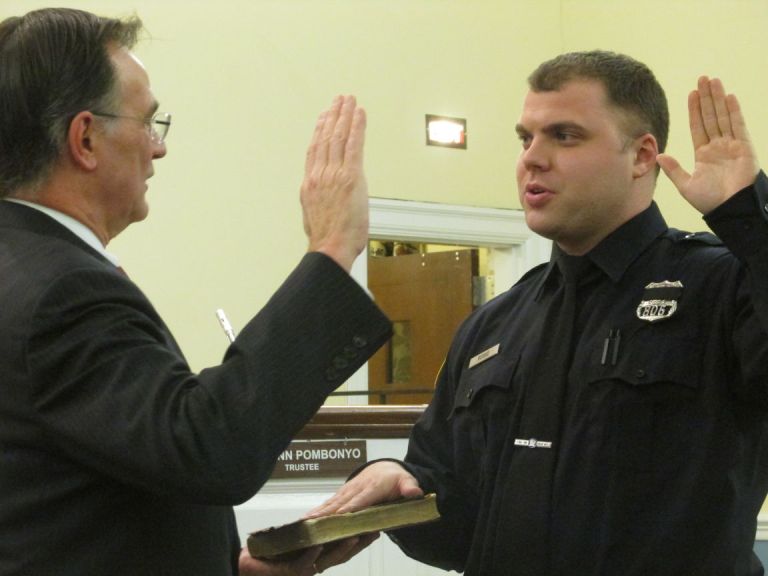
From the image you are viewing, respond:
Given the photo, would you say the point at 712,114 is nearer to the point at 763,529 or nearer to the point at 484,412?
the point at 484,412

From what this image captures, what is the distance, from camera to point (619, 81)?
2.17m

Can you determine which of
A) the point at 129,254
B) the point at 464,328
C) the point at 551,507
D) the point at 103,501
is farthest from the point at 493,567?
the point at 129,254

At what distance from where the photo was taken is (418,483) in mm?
2072

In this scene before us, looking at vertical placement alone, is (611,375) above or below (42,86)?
below

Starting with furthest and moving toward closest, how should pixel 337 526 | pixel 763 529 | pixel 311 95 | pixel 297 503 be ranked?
pixel 311 95
pixel 763 529
pixel 297 503
pixel 337 526

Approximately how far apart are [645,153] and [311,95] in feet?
12.0

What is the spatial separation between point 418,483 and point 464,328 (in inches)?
15.2

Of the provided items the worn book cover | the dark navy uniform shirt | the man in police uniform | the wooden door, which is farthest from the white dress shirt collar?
the wooden door

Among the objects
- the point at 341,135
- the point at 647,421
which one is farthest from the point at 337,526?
the point at 647,421

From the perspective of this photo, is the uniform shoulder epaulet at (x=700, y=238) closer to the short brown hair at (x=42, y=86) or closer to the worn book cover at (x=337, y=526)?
the worn book cover at (x=337, y=526)

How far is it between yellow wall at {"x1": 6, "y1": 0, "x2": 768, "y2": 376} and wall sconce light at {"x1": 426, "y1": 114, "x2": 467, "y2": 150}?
46mm

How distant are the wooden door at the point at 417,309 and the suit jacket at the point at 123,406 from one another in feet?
16.8

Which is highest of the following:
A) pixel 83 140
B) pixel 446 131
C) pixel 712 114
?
pixel 446 131

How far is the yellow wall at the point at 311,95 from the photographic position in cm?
523
